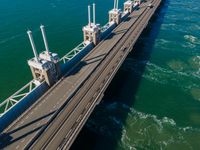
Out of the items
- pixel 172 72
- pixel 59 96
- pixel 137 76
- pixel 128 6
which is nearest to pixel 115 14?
pixel 128 6

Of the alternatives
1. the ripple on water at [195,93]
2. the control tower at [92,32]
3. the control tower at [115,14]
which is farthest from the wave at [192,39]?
the control tower at [92,32]

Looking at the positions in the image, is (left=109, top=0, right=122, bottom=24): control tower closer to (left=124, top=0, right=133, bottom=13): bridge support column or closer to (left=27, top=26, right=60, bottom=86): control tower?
(left=124, top=0, right=133, bottom=13): bridge support column

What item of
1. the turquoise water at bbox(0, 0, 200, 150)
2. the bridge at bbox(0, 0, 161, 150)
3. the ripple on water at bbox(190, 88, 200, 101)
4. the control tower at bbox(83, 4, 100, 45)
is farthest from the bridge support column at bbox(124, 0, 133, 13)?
the ripple on water at bbox(190, 88, 200, 101)

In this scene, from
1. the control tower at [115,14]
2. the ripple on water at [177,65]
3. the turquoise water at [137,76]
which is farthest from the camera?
the control tower at [115,14]

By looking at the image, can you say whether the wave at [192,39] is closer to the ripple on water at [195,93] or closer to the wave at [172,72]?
the wave at [172,72]

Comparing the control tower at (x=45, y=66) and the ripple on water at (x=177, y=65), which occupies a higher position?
the control tower at (x=45, y=66)

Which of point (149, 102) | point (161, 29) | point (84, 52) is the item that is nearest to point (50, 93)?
point (84, 52)

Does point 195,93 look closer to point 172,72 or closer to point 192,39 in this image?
point 172,72
